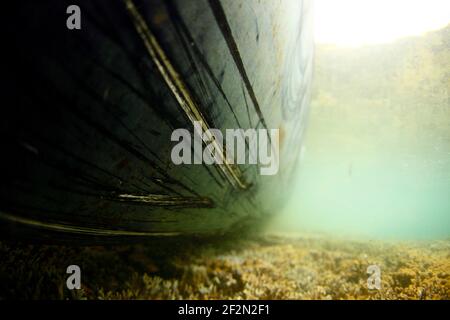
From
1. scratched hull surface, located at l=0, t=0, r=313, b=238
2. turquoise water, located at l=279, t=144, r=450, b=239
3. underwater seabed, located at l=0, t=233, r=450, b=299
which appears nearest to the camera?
scratched hull surface, located at l=0, t=0, r=313, b=238

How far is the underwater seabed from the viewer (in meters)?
3.03

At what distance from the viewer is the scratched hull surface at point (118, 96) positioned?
112 centimetres

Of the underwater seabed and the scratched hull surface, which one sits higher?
the scratched hull surface

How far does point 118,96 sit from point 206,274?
390 centimetres

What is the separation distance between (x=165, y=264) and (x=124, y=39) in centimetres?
404

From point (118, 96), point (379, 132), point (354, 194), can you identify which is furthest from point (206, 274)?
point (354, 194)

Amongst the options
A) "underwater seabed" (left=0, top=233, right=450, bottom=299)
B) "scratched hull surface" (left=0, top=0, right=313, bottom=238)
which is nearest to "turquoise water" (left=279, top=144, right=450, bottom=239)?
"underwater seabed" (left=0, top=233, right=450, bottom=299)

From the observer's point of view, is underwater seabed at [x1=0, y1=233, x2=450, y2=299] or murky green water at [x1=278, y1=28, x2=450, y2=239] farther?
murky green water at [x1=278, y1=28, x2=450, y2=239]

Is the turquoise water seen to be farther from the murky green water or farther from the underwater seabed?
the underwater seabed

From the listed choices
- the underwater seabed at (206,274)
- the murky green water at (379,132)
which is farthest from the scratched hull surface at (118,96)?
the murky green water at (379,132)

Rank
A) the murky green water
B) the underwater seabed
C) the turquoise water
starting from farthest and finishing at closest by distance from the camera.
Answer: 1. the turquoise water
2. the murky green water
3. the underwater seabed

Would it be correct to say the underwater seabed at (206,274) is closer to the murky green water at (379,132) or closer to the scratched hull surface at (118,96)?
the murky green water at (379,132)

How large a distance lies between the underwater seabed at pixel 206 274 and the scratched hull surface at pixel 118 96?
152 centimetres

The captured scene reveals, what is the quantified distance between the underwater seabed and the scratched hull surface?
1518mm
